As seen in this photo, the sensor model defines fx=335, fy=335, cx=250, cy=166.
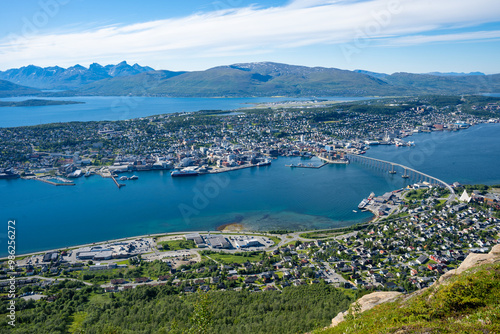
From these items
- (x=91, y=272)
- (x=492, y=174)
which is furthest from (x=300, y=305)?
(x=492, y=174)

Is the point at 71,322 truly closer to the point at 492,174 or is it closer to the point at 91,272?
the point at 91,272

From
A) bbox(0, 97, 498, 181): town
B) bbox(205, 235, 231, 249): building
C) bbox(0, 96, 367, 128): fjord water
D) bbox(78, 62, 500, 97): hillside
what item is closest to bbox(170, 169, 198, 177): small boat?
bbox(0, 97, 498, 181): town

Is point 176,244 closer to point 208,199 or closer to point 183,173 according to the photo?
point 208,199

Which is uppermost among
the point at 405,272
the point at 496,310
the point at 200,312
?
the point at 496,310

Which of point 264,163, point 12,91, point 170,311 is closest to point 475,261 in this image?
point 170,311

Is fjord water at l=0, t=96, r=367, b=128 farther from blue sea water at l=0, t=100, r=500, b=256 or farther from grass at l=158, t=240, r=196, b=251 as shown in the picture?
grass at l=158, t=240, r=196, b=251

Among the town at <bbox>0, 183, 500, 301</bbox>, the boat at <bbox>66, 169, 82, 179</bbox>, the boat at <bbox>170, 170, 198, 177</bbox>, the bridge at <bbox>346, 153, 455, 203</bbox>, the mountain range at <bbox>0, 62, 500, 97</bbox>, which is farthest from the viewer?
the mountain range at <bbox>0, 62, 500, 97</bbox>

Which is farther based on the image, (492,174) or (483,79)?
(483,79)
